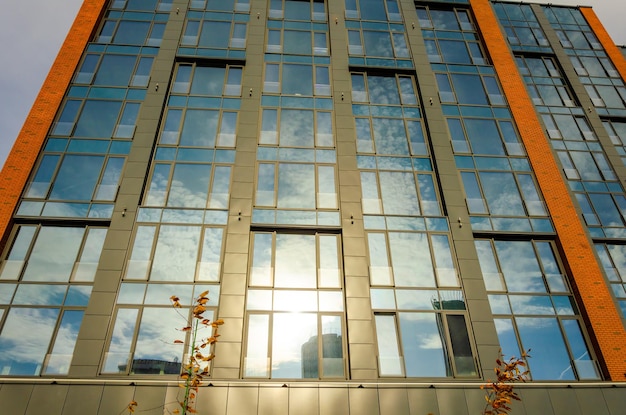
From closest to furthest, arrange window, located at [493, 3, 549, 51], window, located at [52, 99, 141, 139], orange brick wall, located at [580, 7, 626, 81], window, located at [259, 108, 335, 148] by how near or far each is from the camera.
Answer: window, located at [52, 99, 141, 139], window, located at [259, 108, 335, 148], window, located at [493, 3, 549, 51], orange brick wall, located at [580, 7, 626, 81]

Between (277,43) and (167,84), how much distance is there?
22.2ft

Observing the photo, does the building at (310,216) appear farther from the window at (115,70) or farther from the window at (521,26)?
the window at (521,26)

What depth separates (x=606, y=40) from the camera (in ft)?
97.6

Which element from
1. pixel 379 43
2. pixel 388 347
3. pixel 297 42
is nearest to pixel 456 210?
pixel 388 347

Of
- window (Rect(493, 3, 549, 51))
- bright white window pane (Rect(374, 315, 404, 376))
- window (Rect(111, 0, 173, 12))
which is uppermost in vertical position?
window (Rect(493, 3, 549, 51))

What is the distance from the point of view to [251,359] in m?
14.8

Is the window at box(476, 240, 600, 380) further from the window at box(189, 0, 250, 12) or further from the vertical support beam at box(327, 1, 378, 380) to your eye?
the window at box(189, 0, 250, 12)

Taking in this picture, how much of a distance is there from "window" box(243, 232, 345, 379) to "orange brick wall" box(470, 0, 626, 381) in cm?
1007

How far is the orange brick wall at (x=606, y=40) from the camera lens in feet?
92.3

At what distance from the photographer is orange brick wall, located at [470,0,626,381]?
632 inches

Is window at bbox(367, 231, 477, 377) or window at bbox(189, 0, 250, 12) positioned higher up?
window at bbox(189, 0, 250, 12)

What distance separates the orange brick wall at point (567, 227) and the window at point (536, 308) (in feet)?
1.69

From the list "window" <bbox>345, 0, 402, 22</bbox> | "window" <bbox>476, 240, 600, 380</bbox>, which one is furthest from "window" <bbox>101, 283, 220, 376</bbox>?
"window" <bbox>345, 0, 402, 22</bbox>

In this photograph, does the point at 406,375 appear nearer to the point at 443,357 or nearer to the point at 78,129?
the point at 443,357
